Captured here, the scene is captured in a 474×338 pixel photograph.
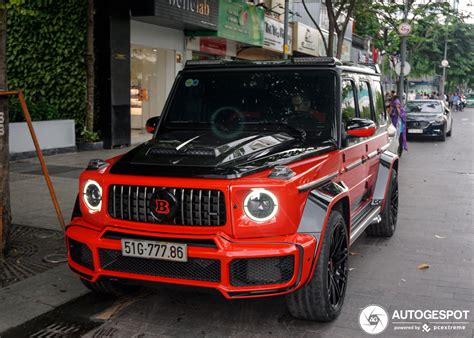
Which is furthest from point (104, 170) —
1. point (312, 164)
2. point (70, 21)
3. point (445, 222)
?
point (70, 21)

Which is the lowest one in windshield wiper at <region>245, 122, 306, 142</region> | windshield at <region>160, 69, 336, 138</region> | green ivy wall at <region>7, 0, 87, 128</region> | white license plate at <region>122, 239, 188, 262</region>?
white license plate at <region>122, 239, 188, 262</region>

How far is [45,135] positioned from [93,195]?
903cm

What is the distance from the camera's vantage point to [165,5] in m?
14.8

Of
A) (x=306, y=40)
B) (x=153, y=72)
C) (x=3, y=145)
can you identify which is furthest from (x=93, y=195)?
(x=306, y=40)

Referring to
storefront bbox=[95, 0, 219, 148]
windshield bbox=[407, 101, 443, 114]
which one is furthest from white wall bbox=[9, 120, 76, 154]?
windshield bbox=[407, 101, 443, 114]

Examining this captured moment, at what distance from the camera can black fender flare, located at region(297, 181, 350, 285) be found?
3.68m

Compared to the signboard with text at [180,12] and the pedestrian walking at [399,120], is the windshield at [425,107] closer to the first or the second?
the pedestrian walking at [399,120]

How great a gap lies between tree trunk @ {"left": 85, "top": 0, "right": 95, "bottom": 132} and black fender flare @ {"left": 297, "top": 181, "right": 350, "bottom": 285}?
1073 cm

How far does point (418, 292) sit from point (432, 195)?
17.0 feet

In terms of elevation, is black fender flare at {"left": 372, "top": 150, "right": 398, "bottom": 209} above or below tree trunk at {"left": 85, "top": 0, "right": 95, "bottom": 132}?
below

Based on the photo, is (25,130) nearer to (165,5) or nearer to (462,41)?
(165,5)

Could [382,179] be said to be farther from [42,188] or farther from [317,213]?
[42,188]

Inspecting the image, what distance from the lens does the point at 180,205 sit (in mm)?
3646

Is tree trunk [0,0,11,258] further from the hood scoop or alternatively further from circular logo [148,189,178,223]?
circular logo [148,189,178,223]
